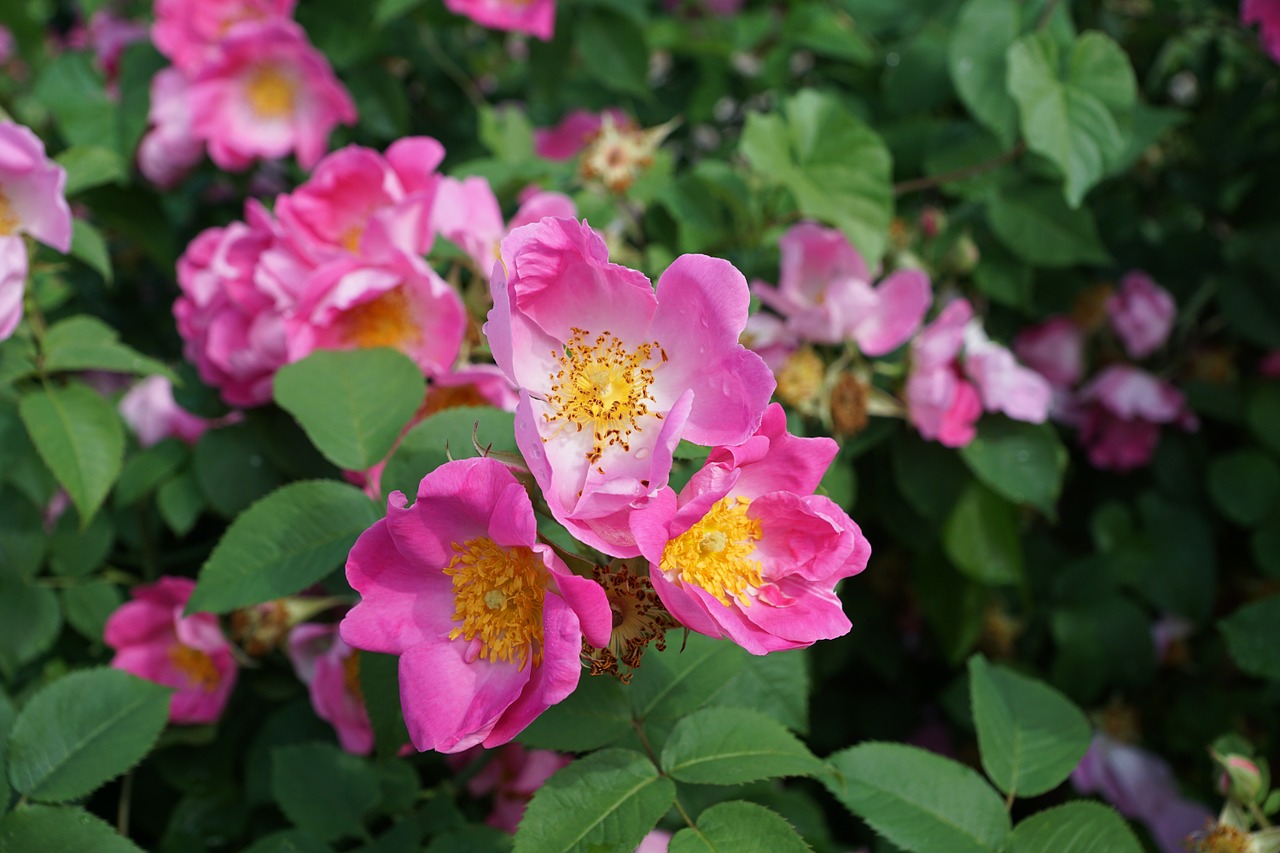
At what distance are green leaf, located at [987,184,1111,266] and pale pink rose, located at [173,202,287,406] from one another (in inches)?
46.9

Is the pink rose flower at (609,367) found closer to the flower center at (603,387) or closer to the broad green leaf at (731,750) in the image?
the flower center at (603,387)

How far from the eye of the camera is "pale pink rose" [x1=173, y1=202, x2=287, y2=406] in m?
1.28

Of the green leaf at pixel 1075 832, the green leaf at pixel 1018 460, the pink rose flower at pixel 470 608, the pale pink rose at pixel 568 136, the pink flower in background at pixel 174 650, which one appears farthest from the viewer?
the pale pink rose at pixel 568 136

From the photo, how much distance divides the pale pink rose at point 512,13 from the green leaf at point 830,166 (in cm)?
59

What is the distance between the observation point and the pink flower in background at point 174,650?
137cm

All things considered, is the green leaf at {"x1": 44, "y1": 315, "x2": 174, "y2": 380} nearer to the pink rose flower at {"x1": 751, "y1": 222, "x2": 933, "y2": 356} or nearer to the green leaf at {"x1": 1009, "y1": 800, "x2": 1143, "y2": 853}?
the pink rose flower at {"x1": 751, "y1": 222, "x2": 933, "y2": 356}

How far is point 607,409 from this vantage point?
2.96 feet

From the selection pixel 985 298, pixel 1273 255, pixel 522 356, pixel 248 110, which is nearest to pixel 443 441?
pixel 522 356

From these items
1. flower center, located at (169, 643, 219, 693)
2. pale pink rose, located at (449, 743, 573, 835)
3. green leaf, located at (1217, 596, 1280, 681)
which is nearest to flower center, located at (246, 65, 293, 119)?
flower center, located at (169, 643, 219, 693)

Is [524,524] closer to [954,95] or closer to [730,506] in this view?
[730,506]

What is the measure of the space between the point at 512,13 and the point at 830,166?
74 centimetres

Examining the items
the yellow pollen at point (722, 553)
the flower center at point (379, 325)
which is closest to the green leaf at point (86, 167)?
the flower center at point (379, 325)

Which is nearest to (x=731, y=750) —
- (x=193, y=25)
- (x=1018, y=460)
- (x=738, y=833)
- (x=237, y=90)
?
(x=738, y=833)

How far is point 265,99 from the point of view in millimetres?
1767
